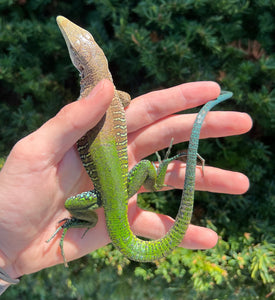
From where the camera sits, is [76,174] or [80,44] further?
[76,174]

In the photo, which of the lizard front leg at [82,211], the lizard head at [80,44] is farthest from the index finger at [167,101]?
the lizard front leg at [82,211]

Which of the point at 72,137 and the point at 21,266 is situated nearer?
the point at 72,137

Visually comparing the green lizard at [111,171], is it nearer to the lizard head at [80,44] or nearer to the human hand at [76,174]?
the lizard head at [80,44]

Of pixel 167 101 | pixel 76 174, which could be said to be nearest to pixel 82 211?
pixel 76 174

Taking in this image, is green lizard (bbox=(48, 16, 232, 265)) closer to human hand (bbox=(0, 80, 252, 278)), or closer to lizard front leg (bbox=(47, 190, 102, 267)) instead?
lizard front leg (bbox=(47, 190, 102, 267))

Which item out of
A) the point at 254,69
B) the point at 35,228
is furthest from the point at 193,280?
the point at 254,69

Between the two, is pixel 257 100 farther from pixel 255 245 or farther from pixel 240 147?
pixel 255 245

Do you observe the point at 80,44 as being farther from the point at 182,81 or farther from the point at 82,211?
the point at 82,211
